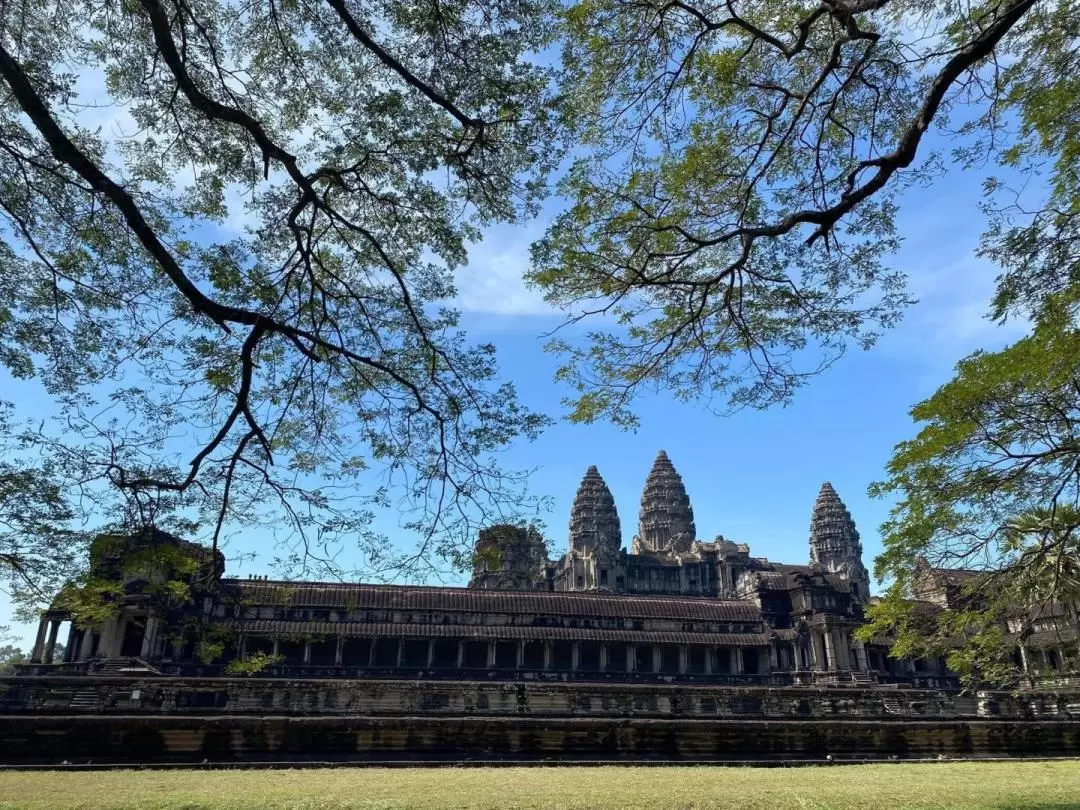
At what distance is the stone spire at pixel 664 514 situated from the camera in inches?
2982

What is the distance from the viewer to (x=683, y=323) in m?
8.57

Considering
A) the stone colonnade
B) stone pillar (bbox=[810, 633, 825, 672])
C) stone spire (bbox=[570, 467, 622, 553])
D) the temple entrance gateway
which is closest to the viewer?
the temple entrance gateway

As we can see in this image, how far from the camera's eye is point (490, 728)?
11117mm

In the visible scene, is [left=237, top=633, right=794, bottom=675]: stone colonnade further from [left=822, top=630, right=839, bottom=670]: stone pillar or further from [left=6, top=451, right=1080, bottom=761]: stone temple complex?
[left=822, top=630, right=839, bottom=670]: stone pillar

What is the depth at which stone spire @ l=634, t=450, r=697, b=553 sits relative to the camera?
249ft

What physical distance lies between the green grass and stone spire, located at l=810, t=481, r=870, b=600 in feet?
230

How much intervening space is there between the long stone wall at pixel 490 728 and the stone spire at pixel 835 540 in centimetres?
6093

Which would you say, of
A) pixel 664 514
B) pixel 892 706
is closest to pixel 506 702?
pixel 892 706

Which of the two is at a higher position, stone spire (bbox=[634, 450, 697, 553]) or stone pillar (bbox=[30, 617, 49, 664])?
stone spire (bbox=[634, 450, 697, 553])

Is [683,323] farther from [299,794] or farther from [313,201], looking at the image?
[299,794]

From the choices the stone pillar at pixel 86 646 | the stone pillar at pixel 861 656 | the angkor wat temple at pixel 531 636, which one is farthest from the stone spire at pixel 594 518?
the stone pillar at pixel 86 646

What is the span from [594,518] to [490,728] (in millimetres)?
61933

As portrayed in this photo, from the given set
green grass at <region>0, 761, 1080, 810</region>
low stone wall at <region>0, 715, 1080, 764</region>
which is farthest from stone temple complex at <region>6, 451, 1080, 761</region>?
green grass at <region>0, 761, 1080, 810</region>

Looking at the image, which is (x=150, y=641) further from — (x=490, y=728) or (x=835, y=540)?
(x=835, y=540)
